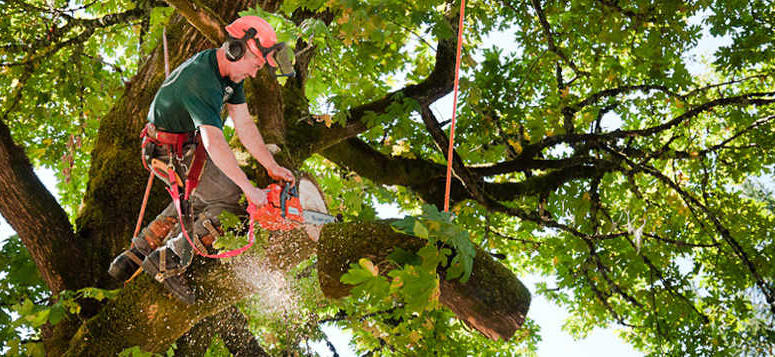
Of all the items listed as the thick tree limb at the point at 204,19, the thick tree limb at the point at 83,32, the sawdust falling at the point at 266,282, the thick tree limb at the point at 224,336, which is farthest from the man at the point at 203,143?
the thick tree limb at the point at 83,32

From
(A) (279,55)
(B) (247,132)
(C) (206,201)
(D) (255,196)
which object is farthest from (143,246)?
(A) (279,55)

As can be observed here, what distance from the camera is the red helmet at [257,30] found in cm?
305

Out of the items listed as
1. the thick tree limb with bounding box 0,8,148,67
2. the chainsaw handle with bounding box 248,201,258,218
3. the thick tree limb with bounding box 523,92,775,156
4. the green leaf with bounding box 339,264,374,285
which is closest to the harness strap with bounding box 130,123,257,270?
the chainsaw handle with bounding box 248,201,258,218

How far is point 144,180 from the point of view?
4.52 m

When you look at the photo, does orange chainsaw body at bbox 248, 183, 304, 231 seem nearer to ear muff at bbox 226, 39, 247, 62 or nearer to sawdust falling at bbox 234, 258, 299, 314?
ear muff at bbox 226, 39, 247, 62

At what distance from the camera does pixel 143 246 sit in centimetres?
396

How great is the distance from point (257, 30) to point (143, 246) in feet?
5.71

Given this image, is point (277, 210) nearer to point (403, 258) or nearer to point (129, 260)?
point (403, 258)

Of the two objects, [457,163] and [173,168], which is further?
[457,163]

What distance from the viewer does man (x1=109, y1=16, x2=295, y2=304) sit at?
10.1 feet

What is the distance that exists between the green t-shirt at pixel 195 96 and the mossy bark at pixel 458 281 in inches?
40.3

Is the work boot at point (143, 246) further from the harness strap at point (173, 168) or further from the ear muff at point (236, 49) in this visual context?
the ear muff at point (236, 49)

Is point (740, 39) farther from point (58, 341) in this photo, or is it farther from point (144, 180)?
point (58, 341)

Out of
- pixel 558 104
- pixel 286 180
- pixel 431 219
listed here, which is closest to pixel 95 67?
pixel 286 180
